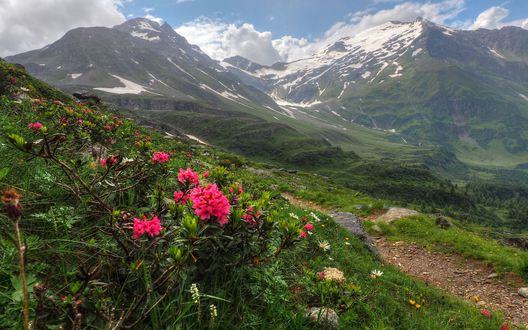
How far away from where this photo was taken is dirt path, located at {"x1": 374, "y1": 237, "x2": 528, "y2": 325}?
11.0 meters

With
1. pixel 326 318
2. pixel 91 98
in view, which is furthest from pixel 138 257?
pixel 91 98

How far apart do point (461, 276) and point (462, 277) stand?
0.24ft

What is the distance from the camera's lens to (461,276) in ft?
43.5

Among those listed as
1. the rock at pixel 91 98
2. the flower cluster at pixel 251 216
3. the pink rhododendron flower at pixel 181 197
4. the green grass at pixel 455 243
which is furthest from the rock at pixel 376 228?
the rock at pixel 91 98

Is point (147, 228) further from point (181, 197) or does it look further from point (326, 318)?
point (326, 318)

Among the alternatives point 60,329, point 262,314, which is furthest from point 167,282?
point 262,314

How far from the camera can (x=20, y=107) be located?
32.0 feet

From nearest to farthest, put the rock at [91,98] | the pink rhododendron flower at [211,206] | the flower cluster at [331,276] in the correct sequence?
the pink rhododendron flower at [211,206], the flower cluster at [331,276], the rock at [91,98]

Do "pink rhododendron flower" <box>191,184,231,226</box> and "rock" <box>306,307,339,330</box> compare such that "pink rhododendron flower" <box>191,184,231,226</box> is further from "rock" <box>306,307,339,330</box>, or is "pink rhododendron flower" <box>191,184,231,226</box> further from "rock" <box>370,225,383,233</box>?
"rock" <box>370,225,383,233</box>

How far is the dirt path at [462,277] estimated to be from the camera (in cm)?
1098

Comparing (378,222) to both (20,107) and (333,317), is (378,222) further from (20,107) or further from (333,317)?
(20,107)

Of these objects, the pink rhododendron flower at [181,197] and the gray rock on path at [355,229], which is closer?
the pink rhododendron flower at [181,197]

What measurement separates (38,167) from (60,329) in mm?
3498

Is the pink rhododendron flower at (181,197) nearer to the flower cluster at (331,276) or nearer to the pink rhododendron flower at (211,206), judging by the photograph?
the pink rhododendron flower at (211,206)
